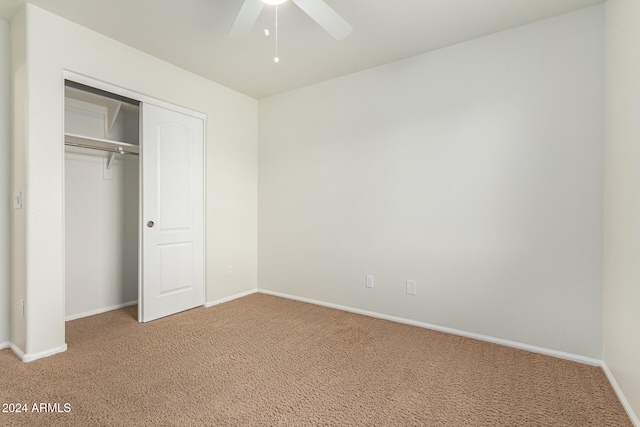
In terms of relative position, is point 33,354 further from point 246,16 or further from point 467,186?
point 467,186

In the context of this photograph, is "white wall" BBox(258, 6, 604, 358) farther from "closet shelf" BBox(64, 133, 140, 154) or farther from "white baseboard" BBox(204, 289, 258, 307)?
"closet shelf" BBox(64, 133, 140, 154)

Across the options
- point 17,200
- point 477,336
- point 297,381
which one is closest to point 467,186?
point 477,336

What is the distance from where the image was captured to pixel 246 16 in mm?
1935

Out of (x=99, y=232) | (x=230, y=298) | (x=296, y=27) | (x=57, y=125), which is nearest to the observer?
(x=57, y=125)

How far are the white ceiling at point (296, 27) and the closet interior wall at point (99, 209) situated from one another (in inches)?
30.2

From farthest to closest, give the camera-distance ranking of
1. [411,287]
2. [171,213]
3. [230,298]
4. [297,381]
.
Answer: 1. [230,298]
2. [171,213]
3. [411,287]
4. [297,381]

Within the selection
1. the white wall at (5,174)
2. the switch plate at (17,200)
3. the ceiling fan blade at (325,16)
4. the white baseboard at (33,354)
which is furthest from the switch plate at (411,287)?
the white wall at (5,174)

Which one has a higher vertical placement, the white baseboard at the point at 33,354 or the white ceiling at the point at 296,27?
the white ceiling at the point at 296,27

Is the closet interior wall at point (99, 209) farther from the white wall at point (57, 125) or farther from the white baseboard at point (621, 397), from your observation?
the white baseboard at point (621, 397)

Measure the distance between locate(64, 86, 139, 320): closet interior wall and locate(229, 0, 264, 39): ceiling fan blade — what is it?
178 centimetres

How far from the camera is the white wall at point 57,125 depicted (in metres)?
2.29

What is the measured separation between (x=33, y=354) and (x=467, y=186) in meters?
3.59

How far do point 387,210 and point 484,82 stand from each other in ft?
4.55

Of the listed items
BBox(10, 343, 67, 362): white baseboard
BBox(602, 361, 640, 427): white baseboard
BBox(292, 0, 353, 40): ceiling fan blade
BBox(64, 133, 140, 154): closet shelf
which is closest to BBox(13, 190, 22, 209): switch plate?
BBox(64, 133, 140, 154): closet shelf
